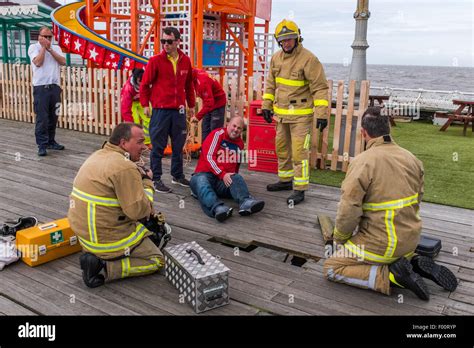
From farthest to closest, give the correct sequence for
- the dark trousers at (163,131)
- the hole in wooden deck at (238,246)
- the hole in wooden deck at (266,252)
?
the dark trousers at (163,131)
the hole in wooden deck at (238,246)
the hole in wooden deck at (266,252)

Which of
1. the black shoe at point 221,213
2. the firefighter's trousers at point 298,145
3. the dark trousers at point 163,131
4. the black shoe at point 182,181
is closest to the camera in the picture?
the black shoe at point 221,213

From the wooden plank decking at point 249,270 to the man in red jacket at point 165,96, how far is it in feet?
2.13

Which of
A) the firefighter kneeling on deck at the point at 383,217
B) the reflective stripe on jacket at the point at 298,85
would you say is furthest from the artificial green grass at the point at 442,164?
the firefighter kneeling on deck at the point at 383,217

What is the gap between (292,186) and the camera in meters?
6.41

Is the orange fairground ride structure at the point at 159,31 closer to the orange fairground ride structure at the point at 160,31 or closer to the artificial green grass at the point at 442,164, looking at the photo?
the orange fairground ride structure at the point at 160,31

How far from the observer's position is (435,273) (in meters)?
3.46

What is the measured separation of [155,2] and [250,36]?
3097 mm

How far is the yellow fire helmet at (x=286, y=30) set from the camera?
215 inches

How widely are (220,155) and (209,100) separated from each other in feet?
5.40

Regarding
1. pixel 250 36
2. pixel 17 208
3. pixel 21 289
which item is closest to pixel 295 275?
pixel 21 289

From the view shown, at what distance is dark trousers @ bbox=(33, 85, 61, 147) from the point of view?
776 centimetres

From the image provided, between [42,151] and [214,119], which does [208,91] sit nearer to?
[214,119]

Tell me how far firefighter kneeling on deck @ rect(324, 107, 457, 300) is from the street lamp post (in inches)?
186

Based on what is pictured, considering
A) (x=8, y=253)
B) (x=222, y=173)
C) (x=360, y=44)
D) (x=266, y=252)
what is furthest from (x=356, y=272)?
(x=360, y=44)
